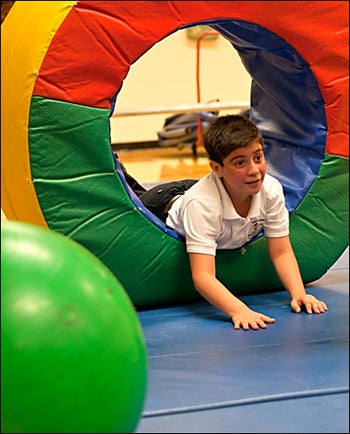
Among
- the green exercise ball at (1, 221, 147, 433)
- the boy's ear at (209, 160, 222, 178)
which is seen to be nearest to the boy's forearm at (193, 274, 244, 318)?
the boy's ear at (209, 160, 222, 178)

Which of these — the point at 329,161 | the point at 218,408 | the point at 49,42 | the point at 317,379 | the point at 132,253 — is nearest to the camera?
the point at 218,408

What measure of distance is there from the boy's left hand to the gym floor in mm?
22

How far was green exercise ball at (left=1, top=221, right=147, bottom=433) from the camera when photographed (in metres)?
1.20

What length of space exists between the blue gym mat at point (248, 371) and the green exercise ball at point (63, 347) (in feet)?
1.08

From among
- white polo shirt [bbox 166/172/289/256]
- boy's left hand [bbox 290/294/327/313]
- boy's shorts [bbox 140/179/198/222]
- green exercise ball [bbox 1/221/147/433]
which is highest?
green exercise ball [bbox 1/221/147/433]

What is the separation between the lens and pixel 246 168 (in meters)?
2.26

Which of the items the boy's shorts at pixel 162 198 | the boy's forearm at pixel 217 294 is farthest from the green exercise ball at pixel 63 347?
the boy's shorts at pixel 162 198

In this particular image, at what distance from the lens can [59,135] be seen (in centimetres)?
221

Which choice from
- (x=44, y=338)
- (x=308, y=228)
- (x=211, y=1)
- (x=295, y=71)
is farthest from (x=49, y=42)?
(x=44, y=338)

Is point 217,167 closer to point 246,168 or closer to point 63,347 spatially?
point 246,168

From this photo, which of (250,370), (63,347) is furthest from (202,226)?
(63,347)

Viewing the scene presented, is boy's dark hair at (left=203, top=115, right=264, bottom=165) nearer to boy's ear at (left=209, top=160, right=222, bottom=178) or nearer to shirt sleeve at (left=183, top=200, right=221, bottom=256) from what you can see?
boy's ear at (left=209, top=160, right=222, bottom=178)

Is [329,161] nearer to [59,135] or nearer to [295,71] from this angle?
[295,71]

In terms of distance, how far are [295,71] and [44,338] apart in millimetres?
1519
